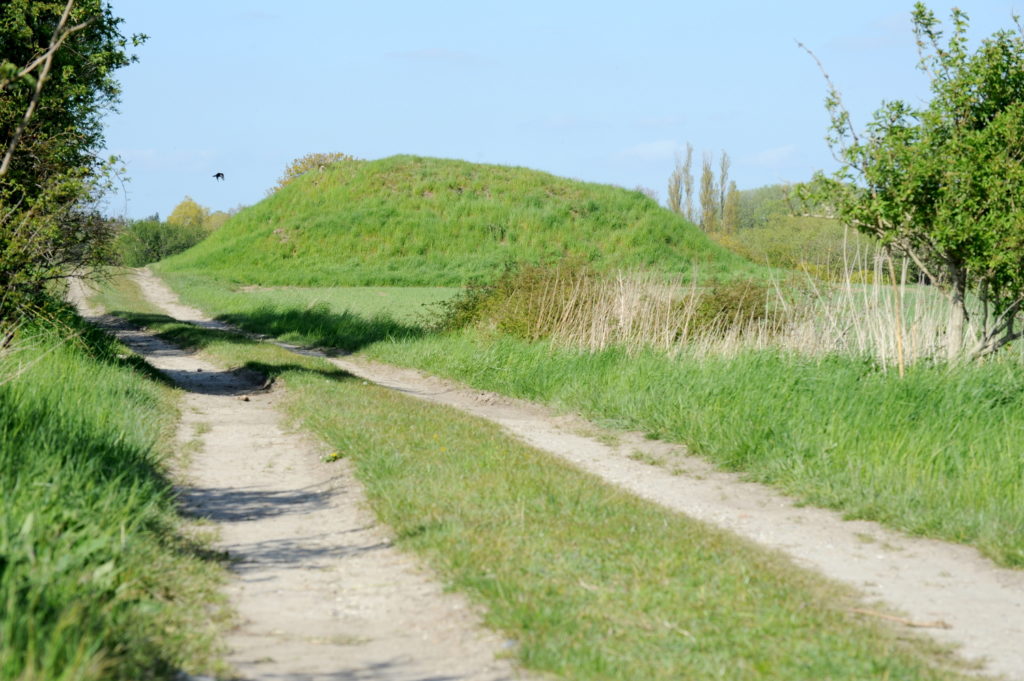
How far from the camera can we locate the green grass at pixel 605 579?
4574 millimetres

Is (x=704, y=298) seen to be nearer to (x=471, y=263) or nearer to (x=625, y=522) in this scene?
(x=625, y=522)

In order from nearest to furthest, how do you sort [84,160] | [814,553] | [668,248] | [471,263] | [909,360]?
[814,553] < [909,360] < [84,160] < [471,263] < [668,248]

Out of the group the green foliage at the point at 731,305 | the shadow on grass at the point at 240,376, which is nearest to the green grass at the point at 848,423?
the green foliage at the point at 731,305

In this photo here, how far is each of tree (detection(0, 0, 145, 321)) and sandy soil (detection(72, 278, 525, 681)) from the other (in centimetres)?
306

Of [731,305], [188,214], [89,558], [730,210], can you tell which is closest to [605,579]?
[89,558]

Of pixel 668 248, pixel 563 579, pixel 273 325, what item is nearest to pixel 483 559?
pixel 563 579

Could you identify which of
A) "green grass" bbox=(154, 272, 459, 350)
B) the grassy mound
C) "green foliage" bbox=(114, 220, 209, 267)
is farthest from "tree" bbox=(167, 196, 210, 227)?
"green grass" bbox=(154, 272, 459, 350)

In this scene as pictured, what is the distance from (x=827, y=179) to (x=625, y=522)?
6.59 meters

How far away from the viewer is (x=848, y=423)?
9688 mm

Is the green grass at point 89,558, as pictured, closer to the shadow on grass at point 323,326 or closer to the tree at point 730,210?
the shadow on grass at point 323,326

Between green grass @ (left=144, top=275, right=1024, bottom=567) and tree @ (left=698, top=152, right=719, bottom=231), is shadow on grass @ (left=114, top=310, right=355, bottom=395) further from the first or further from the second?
tree @ (left=698, top=152, right=719, bottom=231)

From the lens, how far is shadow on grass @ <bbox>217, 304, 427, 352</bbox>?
2253 cm

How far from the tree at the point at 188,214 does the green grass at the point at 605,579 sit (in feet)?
331

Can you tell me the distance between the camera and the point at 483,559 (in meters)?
6.00
